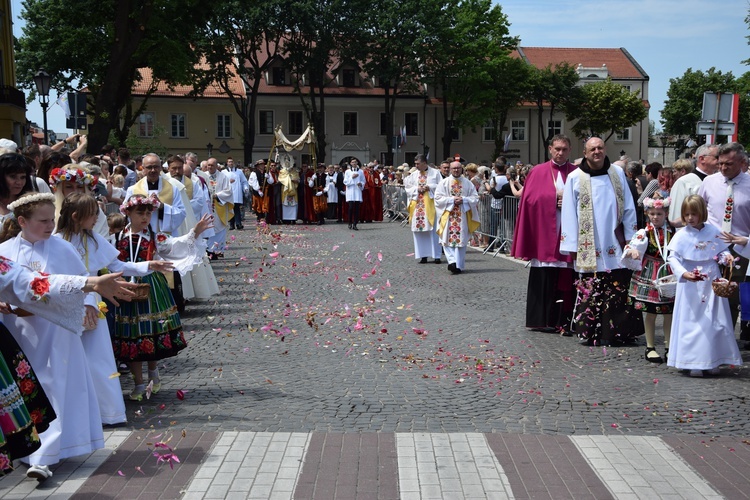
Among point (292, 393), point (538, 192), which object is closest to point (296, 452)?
point (292, 393)

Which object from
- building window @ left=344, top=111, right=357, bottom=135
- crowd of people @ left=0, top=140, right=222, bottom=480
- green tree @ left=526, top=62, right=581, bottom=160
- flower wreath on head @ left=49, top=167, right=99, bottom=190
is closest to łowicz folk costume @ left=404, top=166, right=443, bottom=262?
crowd of people @ left=0, top=140, right=222, bottom=480

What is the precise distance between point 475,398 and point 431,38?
181ft

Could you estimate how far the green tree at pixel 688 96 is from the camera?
77625mm

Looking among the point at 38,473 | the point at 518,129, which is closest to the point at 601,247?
the point at 38,473

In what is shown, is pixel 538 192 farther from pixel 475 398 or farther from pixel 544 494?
pixel 544 494

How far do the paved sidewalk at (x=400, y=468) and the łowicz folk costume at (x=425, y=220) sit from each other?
11.6 metres

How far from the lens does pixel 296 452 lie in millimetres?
5855

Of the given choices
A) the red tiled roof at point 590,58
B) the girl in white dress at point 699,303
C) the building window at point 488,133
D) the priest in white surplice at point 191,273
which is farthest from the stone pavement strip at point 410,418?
the red tiled roof at point 590,58

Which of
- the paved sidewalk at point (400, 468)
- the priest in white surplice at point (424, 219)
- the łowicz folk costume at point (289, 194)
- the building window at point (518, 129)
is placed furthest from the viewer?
the building window at point (518, 129)

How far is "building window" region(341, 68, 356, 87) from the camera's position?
7169cm

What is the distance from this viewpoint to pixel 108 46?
132 feet

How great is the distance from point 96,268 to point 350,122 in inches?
2609

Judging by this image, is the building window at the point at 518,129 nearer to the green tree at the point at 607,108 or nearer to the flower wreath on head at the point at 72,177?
the green tree at the point at 607,108

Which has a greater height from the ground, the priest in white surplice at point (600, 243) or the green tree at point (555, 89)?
the green tree at point (555, 89)
